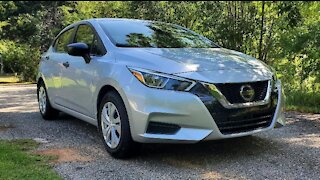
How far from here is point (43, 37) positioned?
24.3 metres

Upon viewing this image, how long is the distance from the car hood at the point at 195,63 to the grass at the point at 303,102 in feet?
10.3

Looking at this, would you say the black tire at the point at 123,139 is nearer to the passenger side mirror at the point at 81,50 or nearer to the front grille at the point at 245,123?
the passenger side mirror at the point at 81,50

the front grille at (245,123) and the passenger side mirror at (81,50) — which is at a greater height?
the passenger side mirror at (81,50)

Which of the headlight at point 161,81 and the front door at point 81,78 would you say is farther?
the front door at point 81,78

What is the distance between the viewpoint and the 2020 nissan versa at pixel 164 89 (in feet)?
13.0

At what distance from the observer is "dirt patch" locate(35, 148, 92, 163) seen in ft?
14.4

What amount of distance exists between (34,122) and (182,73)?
11.4 ft

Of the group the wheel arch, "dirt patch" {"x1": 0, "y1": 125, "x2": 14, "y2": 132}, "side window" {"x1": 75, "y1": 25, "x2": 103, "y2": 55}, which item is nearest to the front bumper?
the wheel arch

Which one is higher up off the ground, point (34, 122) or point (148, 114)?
point (148, 114)

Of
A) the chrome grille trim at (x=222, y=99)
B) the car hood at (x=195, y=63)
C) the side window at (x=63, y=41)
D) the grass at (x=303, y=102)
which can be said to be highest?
the car hood at (x=195, y=63)

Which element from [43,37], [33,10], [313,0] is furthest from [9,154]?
[33,10]

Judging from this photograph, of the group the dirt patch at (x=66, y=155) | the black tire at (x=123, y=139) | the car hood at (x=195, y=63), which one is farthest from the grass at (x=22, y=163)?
the car hood at (x=195, y=63)

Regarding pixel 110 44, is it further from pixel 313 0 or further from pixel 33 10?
pixel 33 10

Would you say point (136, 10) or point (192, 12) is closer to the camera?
point (192, 12)
